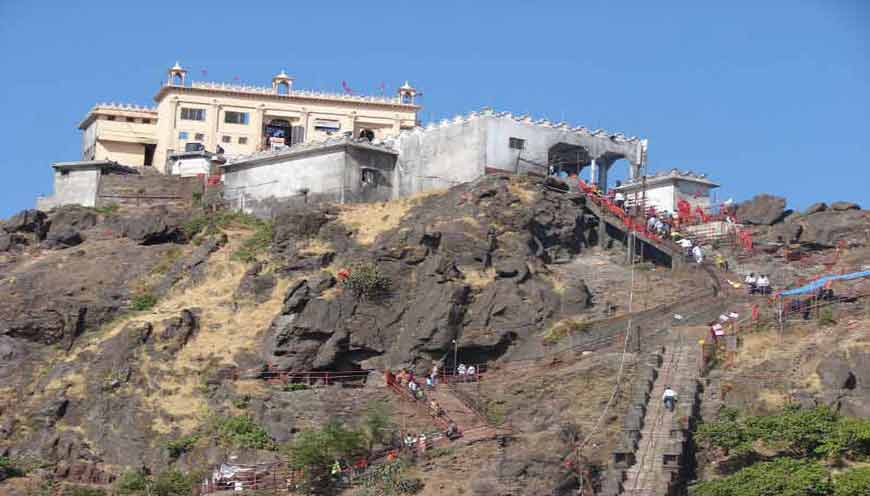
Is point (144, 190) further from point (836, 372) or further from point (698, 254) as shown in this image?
point (836, 372)

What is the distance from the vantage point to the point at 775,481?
4862 cm

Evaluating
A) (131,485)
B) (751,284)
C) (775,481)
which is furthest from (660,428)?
(131,485)

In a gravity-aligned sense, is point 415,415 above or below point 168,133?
below

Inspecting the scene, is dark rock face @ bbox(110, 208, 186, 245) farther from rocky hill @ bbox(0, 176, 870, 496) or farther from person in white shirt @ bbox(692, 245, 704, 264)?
person in white shirt @ bbox(692, 245, 704, 264)

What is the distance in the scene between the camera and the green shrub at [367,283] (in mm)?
65312

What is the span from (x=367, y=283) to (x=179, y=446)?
392 inches

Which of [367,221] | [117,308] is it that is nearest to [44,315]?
[117,308]

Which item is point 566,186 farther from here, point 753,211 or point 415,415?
point 415,415

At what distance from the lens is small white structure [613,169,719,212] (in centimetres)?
7925

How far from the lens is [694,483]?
51.4 metres

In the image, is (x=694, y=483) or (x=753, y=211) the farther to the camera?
(x=753, y=211)

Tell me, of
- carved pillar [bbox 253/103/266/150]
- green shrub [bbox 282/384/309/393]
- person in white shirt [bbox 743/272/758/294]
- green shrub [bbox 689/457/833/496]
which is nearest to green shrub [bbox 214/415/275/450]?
green shrub [bbox 282/384/309/393]

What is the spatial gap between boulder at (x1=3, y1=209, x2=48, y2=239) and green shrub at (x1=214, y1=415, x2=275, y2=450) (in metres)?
21.2

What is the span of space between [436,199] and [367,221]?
3159mm
